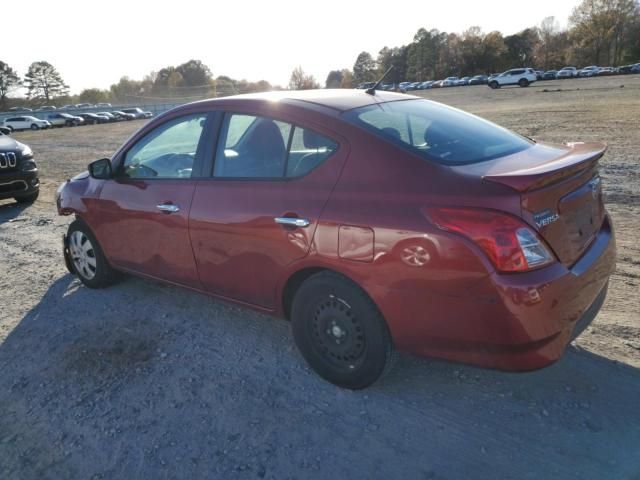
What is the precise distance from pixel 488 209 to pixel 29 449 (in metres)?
2.75

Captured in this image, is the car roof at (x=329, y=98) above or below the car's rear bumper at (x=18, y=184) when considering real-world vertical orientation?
above

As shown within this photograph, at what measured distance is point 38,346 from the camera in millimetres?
3734

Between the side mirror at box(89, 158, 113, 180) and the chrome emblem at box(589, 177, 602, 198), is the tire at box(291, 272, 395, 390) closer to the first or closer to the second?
the chrome emblem at box(589, 177, 602, 198)

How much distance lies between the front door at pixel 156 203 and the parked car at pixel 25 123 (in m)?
50.0

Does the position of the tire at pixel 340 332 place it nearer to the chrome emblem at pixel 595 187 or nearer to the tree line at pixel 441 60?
the chrome emblem at pixel 595 187

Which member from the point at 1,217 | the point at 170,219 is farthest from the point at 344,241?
the point at 1,217

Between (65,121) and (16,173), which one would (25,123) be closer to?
(65,121)

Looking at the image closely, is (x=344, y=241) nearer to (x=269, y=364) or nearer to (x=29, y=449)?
(x=269, y=364)

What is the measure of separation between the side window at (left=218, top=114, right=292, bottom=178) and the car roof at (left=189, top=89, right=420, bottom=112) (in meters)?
0.16

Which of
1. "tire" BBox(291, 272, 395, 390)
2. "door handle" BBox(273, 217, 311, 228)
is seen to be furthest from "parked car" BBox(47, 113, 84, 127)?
"tire" BBox(291, 272, 395, 390)

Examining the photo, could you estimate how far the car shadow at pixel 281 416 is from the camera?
2.39 m

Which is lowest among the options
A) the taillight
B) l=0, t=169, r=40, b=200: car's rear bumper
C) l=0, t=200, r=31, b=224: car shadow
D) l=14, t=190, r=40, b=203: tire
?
l=0, t=200, r=31, b=224: car shadow

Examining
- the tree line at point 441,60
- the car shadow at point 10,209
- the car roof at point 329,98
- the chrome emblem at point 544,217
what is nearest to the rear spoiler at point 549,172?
the chrome emblem at point 544,217

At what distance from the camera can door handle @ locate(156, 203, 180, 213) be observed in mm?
3529
